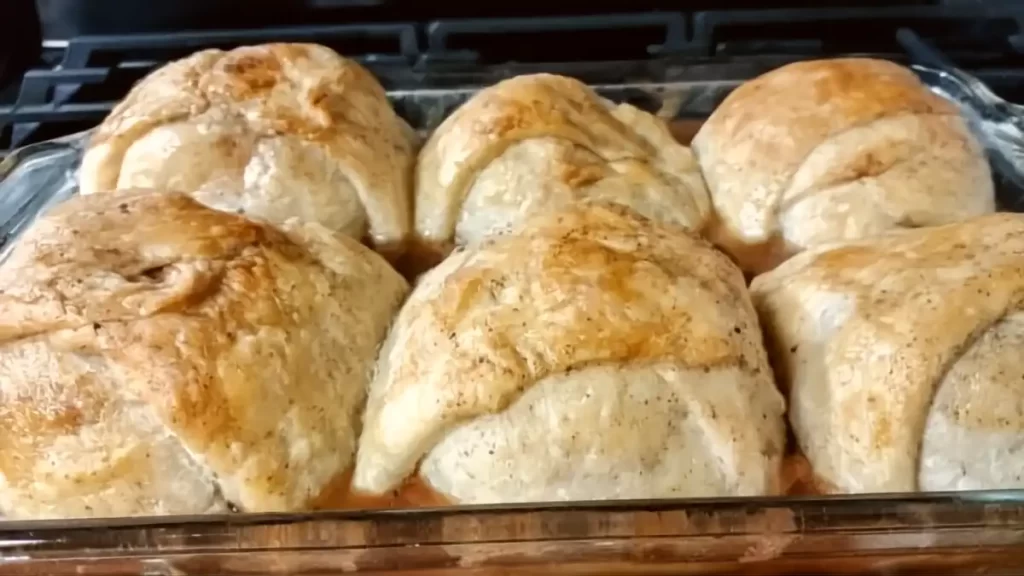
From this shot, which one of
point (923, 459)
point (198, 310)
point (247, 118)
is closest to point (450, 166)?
point (247, 118)

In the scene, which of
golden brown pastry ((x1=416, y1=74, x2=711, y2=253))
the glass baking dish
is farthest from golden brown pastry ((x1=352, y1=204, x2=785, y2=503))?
golden brown pastry ((x1=416, y1=74, x2=711, y2=253))

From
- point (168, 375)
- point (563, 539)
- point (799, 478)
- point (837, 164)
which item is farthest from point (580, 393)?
point (837, 164)

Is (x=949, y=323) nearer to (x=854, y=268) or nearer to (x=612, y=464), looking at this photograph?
(x=854, y=268)

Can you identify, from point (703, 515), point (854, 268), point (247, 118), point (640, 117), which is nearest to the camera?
point (703, 515)

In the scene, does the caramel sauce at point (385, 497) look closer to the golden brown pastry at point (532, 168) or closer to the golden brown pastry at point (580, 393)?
the golden brown pastry at point (580, 393)

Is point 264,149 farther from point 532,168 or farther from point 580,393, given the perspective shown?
point 580,393

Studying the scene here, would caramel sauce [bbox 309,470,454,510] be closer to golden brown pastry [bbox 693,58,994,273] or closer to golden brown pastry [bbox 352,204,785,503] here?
golden brown pastry [bbox 352,204,785,503]
